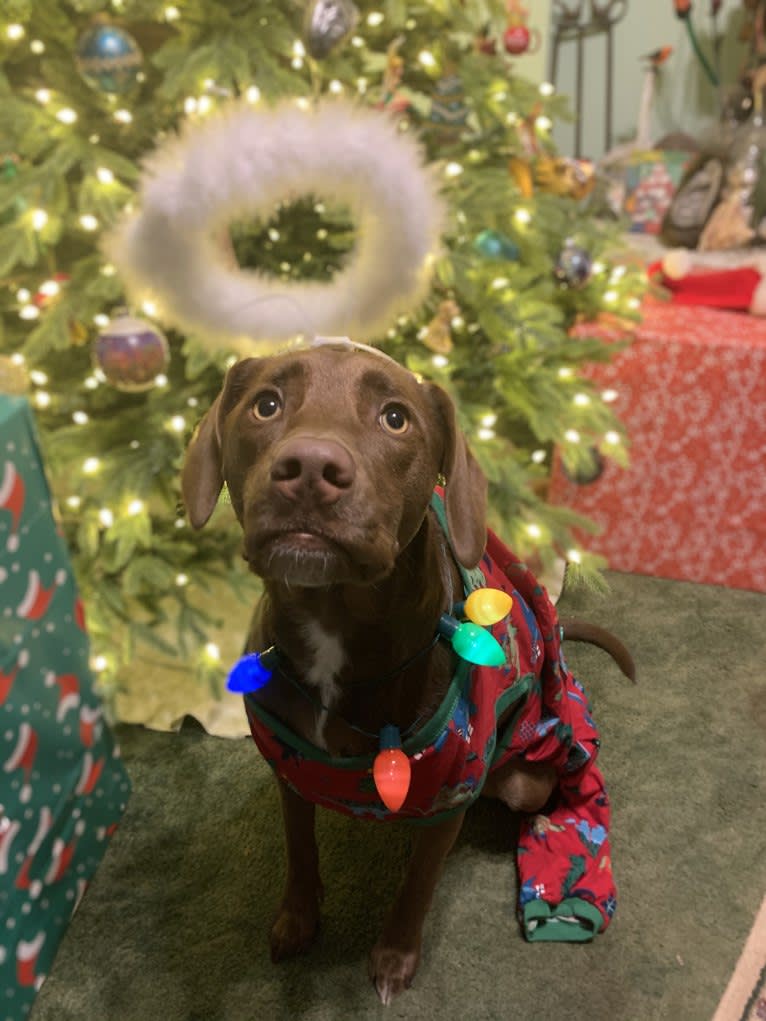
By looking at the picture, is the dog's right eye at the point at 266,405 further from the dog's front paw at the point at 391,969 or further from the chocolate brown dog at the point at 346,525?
the dog's front paw at the point at 391,969

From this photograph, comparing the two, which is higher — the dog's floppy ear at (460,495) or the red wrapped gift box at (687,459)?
the dog's floppy ear at (460,495)

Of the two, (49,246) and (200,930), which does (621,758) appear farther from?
(49,246)

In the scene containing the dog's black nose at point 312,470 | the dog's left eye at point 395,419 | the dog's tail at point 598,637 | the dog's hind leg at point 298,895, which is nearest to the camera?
the dog's black nose at point 312,470

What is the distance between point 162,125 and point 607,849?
5.35 feet

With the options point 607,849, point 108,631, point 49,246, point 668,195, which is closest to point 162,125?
point 49,246

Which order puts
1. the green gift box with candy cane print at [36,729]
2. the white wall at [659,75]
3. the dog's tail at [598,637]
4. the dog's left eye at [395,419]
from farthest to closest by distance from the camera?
the white wall at [659,75] < the dog's tail at [598,637] < the green gift box with candy cane print at [36,729] < the dog's left eye at [395,419]

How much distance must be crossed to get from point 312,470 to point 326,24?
3.45ft

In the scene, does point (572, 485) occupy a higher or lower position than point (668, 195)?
lower

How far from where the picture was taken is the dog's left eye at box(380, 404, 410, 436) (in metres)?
0.86

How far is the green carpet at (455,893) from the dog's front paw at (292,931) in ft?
0.08

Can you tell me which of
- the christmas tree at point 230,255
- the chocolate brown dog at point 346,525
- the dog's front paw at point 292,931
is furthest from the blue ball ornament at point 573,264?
the dog's front paw at point 292,931

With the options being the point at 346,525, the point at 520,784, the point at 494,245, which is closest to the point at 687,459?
the point at 494,245

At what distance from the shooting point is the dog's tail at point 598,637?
146cm

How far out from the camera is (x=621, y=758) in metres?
1.57
